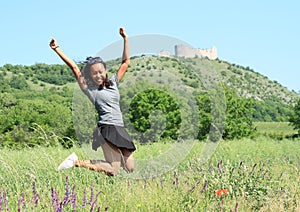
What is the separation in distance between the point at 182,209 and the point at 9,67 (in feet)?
238

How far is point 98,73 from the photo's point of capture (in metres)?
6.24

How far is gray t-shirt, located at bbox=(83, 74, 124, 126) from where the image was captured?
6182 mm

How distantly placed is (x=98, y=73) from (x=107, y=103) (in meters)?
0.39

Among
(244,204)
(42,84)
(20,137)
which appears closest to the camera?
(244,204)

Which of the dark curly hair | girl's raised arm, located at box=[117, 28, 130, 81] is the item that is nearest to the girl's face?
the dark curly hair

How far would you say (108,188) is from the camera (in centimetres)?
548

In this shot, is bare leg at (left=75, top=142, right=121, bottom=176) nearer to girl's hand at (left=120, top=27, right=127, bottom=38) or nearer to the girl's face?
the girl's face

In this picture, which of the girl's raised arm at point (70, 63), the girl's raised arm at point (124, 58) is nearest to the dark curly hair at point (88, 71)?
the girl's raised arm at point (70, 63)

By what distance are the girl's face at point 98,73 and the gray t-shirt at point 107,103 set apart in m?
0.10

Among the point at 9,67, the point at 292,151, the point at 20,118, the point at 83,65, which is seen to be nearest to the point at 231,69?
the point at 9,67

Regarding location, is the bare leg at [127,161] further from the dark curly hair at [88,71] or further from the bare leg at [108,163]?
the dark curly hair at [88,71]

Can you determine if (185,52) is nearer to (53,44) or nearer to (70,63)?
(70,63)

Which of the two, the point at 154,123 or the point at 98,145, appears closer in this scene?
the point at 98,145

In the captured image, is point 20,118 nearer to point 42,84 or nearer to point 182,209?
point 182,209
